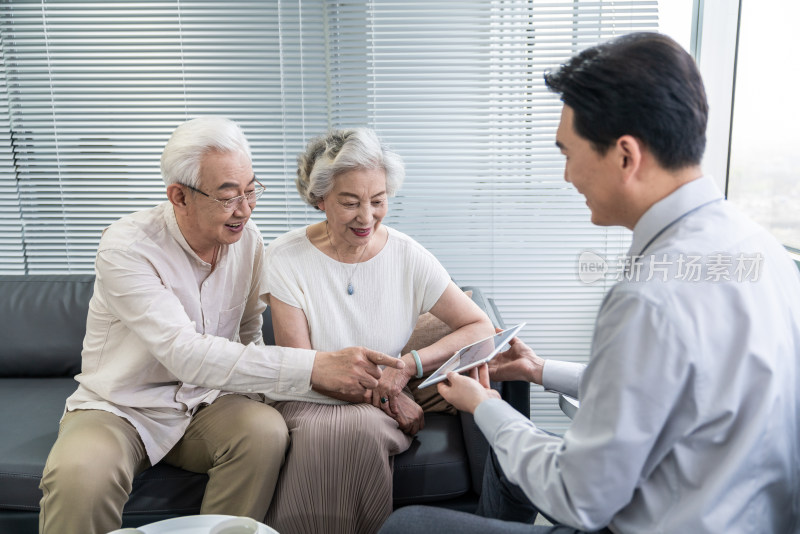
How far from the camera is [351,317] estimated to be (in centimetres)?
198

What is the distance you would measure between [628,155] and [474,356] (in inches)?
30.3

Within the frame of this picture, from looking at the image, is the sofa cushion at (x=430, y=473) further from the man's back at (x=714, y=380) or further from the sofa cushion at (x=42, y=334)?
the sofa cushion at (x=42, y=334)

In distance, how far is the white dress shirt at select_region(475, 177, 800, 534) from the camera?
0.89m

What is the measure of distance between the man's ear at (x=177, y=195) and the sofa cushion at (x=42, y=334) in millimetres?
921

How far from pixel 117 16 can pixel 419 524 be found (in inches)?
101

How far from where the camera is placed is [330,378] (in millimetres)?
1758

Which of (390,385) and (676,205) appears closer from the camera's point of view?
(676,205)

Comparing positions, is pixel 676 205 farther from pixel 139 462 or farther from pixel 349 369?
pixel 139 462

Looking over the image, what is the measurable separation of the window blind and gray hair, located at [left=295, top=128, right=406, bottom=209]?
911 mm

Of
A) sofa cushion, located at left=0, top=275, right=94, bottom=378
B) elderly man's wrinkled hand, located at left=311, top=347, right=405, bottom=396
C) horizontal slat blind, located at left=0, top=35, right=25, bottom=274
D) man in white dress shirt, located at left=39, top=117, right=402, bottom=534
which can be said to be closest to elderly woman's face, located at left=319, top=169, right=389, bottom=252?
man in white dress shirt, located at left=39, top=117, right=402, bottom=534

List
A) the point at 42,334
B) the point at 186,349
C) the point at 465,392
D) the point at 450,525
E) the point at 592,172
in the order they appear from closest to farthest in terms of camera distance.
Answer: the point at 592,172
the point at 450,525
the point at 465,392
the point at 186,349
the point at 42,334

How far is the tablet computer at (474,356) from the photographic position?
1.50m

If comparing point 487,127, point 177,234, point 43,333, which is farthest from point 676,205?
point 43,333

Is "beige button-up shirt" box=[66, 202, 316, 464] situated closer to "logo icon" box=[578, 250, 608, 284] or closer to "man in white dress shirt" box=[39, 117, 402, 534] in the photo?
"man in white dress shirt" box=[39, 117, 402, 534]
